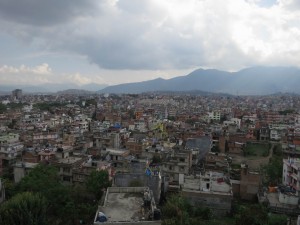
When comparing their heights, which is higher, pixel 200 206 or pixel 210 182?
pixel 210 182

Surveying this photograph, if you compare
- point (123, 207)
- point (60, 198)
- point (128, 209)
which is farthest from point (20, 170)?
point (128, 209)

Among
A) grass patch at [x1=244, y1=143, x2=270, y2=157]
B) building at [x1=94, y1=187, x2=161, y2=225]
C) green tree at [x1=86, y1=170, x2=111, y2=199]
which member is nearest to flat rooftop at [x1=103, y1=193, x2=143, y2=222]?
building at [x1=94, y1=187, x2=161, y2=225]

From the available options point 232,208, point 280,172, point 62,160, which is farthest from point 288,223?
point 62,160

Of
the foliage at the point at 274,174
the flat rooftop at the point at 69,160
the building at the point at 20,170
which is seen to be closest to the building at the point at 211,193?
the foliage at the point at 274,174

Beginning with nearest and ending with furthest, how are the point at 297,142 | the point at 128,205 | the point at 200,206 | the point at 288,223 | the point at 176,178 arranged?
the point at 128,205, the point at 288,223, the point at 200,206, the point at 176,178, the point at 297,142

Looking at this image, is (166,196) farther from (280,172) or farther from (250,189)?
(280,172)

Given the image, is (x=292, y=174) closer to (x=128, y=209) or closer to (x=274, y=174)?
(x=274, y=174)

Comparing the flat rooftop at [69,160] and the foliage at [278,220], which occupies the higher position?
the flat rooftop at [69,160]

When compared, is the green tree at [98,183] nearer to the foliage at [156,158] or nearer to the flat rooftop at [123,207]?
the flat rooftop at [123,207]
